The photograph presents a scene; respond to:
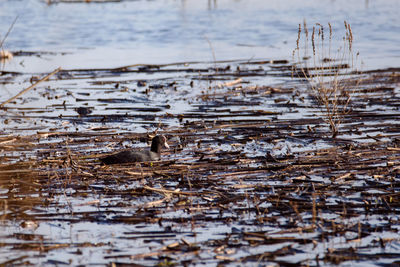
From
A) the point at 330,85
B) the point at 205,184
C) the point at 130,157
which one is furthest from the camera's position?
the point at 330,85

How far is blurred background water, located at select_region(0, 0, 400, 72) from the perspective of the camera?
22.6 m

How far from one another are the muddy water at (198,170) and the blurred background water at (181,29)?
1.70 meters

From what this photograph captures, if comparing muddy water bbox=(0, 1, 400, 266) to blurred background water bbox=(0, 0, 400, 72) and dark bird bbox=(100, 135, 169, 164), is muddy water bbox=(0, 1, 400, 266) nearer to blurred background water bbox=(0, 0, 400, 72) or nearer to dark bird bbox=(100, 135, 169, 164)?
dark bird bbox=(100, 135, 169, 164)

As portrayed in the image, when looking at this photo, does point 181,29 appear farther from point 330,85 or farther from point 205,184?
point 205,184

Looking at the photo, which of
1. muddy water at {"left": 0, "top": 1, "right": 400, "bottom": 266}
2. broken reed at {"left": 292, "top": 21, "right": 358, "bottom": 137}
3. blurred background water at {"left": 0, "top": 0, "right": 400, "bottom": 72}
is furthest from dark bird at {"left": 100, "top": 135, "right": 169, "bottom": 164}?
blurred background water at {"left": 0, "top": 0, "right": 400, "bottom": 72}

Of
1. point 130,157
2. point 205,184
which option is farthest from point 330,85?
point 205,184

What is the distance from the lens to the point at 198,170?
28.5 feet

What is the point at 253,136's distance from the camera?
10711 mm

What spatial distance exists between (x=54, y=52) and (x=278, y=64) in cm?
919

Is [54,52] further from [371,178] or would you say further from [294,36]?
[371,178]

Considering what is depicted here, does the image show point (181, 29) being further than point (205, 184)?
Yes

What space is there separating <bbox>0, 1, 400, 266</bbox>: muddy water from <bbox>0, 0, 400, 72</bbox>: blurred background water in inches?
67.1

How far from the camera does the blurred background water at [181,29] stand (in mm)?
22625

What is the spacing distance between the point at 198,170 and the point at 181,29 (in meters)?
23.2
